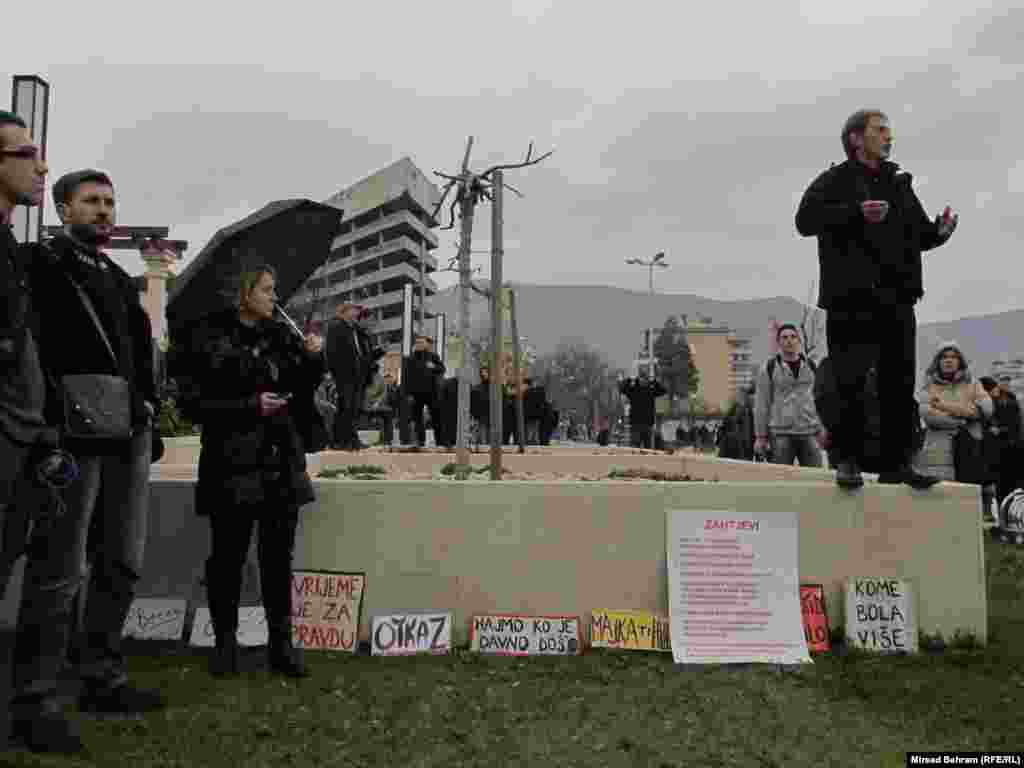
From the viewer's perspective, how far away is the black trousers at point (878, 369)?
456cm

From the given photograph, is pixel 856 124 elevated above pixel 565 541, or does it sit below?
above

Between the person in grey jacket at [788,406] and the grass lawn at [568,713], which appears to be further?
the person in grey jacket at [788,406]

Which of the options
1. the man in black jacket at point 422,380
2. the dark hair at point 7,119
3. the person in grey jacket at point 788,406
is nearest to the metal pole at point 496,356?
the person in grey jacket at point 788,406

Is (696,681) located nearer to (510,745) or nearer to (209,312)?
(510,745)

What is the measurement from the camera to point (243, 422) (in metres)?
3.87

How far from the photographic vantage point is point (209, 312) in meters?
4.02

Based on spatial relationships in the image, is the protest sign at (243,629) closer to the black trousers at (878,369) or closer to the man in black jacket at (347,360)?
the black trousers at (878,369)

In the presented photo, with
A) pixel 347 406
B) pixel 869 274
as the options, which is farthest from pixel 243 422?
pixel 347 406

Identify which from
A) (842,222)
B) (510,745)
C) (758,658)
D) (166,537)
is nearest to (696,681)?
(758,658)

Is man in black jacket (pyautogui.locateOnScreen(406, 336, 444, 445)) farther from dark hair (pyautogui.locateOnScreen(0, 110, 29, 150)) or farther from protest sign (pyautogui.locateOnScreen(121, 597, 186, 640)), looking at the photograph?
dark hair (pyautogui.locateOnScreen(0, 110, 29, 150))

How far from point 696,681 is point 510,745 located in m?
1.10

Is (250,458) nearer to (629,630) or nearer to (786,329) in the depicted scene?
(629,630)

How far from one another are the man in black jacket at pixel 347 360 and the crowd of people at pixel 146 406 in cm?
621

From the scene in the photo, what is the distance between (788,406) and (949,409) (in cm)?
220
